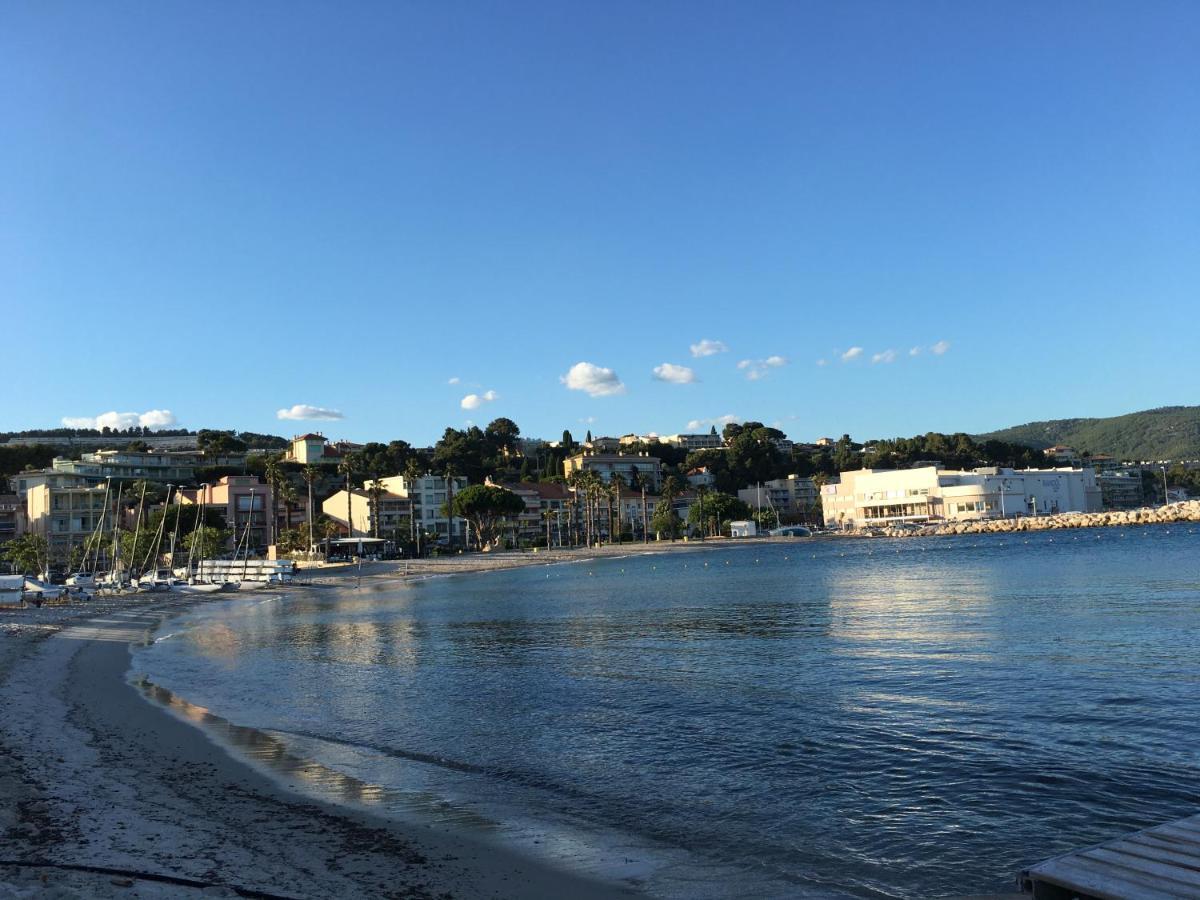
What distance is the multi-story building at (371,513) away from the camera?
127312 millimetres

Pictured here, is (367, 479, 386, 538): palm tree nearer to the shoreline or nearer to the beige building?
the beige building

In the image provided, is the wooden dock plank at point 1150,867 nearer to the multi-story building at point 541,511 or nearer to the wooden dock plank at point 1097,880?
the wooden dock plank at point 1097,880

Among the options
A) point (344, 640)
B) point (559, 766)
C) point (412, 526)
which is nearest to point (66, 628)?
point (344, 640)

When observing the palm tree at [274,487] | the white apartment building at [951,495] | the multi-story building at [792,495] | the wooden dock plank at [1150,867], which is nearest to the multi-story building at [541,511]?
the palm tree at [274,487]

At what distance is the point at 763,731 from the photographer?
14641 millimetres

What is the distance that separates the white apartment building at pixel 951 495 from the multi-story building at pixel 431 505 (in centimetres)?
7527

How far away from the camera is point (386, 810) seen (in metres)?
10.5

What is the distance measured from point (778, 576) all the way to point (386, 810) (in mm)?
56444

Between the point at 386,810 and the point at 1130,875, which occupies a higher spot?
the point at 1130,875

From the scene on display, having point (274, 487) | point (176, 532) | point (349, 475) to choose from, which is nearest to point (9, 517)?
point (274, 487)

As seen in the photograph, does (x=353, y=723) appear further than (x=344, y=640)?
No

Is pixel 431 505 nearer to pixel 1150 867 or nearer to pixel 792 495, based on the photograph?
pixel 792 495

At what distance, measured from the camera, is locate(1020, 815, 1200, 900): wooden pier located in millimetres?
5160

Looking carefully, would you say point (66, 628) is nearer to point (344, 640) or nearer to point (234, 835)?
point (344, 640)
